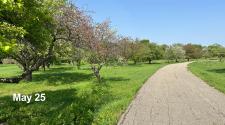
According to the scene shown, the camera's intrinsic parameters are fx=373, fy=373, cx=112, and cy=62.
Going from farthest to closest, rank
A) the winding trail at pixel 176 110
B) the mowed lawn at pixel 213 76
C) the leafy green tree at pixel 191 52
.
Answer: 1. the leafy green tree at pixel 191 52
2. the mowed lawn at pixel 213 76
3. the winding trail at pixel 176 110

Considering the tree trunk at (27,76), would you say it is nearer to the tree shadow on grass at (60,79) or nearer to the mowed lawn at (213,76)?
the tree shadow on grass at (60,79)

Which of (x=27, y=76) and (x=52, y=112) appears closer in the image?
(x=52, y=112)

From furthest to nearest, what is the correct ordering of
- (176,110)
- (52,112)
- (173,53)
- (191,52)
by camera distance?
(191,52) → (173,53) → (52,112) → (176,110)

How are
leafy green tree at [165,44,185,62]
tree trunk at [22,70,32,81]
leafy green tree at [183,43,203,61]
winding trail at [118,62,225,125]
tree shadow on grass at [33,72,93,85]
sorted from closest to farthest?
winding trail at [118,62,225,125] < tree trunk at [22,70,32,81] < tree shadow on grass at [33,72,93,85] < leafy green tree at [165,44,185,62] < leafy green tree at [183,43,203,61]

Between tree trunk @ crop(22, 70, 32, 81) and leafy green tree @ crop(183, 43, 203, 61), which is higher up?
leafy green tree @ crop(183, 43, 203, 61)

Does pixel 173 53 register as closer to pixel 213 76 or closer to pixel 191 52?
pixel 191 52

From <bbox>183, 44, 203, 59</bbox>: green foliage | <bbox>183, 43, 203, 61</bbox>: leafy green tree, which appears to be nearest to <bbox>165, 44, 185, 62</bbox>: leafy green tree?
<bbox>183, 43, 203, 61</bbox>: leafy green tree

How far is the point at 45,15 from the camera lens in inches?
862

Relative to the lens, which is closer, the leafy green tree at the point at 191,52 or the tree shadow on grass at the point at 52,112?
the tree shadow on grass at the point at 52,112

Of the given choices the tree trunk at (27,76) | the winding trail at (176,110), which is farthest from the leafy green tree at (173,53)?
the winding trail at (176,110)

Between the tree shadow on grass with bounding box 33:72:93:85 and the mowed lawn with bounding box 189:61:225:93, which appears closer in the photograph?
the mowed lawn with bounding box 189:61:225:93

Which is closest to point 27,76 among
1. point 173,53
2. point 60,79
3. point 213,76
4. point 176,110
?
point 60,79

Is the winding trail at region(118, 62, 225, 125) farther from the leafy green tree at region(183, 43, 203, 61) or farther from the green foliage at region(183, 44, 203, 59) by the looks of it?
the green foliage at region(183, 44, 203, 59)

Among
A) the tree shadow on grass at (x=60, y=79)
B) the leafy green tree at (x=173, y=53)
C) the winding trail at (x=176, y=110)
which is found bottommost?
the winding trail at (x=176, y=110)
